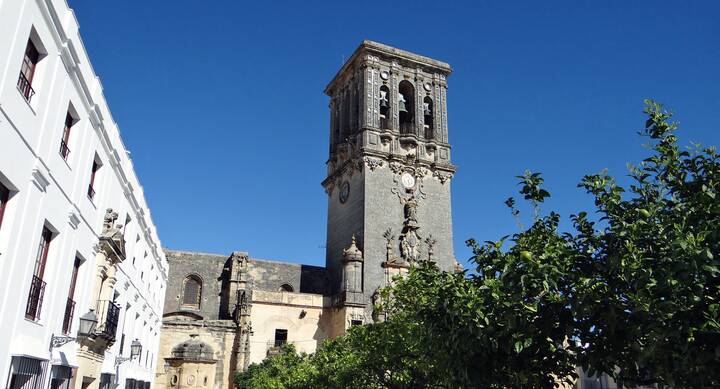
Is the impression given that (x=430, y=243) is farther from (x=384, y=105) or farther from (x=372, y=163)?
(x=384, y=105)

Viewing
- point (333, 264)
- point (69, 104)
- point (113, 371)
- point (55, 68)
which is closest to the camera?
point (55, 68)

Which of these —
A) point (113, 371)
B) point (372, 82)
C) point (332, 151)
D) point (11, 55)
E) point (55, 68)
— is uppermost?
point (372, 82)

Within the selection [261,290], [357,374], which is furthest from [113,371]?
[261,290]

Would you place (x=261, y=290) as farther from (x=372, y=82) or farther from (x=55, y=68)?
(x=55, y=68)

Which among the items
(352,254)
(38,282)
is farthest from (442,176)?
(38,282)

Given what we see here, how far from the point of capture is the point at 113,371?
17.8m

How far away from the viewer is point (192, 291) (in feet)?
135

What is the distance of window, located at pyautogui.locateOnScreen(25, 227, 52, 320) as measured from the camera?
10.7 m

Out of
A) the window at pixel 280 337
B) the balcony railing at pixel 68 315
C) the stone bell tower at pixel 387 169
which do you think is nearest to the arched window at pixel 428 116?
the stone bell tower at pixel 387 169

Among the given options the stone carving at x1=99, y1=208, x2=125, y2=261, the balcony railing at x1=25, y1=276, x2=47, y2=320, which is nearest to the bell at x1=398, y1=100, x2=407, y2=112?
the stone carving at x1=99, y1=208, x2=125, y2=261

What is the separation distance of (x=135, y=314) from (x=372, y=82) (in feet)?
81.7

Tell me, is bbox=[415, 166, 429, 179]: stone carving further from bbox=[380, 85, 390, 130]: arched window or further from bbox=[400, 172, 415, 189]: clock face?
bbox=[380, 85, 390, 130]: arched window

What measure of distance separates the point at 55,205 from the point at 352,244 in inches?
1056

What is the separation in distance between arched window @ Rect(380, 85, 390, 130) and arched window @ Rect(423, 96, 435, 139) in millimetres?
2963
